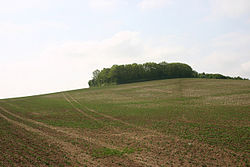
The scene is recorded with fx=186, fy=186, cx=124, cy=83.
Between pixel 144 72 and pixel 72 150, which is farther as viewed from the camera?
pixel 144 72

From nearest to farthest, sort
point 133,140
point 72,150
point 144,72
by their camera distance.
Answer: point 72,150 < point 133,140 < point 144,72

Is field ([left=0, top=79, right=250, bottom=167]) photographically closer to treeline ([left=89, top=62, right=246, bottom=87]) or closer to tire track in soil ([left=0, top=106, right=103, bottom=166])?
tire track in soil ([left=0, top=106, right=103, bottom=166])

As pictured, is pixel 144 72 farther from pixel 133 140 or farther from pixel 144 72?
pixel 133 140

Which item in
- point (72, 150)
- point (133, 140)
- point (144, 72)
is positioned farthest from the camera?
point (144, 72)

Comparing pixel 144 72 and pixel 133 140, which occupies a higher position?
pixel 144 72

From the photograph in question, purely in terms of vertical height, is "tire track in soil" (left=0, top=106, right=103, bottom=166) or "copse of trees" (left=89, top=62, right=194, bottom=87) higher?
"copse of trees" (left=89, top=62, right=194, bottom=87)

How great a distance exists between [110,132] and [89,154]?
6.72 meters

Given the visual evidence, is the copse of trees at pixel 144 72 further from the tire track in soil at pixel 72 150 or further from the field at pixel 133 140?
the tire track in soil at pixel 72 150

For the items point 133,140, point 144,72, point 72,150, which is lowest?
point 133,140

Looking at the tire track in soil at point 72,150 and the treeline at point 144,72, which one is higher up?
the treeline at point 144,72

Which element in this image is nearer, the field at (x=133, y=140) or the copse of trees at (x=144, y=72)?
the field at (x=133, y=140)

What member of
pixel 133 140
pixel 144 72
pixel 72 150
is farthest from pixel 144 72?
pixel 72 150

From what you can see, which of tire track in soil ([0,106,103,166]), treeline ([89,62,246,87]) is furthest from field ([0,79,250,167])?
treeline ([89,62,246,87])

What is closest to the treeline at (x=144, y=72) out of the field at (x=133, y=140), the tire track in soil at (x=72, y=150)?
the field at (x=133, y=140)
